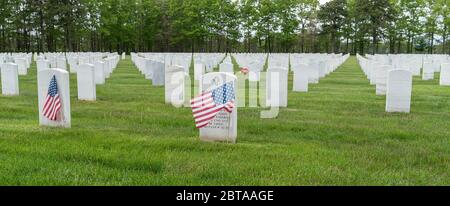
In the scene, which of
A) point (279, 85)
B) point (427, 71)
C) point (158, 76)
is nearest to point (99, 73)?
point (158, 76)

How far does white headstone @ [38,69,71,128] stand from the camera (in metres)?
7.70

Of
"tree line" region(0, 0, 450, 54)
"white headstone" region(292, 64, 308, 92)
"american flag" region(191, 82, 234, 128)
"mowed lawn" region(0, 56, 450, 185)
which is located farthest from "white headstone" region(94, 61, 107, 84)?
"tree line" region(0, 0, 450, 54)

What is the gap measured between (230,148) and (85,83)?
6.10 meters

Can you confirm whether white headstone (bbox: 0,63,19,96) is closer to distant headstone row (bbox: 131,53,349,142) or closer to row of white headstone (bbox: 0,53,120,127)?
row of white headstone (bbox: 0,53,120,127)

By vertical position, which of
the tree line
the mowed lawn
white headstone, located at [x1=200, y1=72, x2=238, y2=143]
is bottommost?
the mowed lawn

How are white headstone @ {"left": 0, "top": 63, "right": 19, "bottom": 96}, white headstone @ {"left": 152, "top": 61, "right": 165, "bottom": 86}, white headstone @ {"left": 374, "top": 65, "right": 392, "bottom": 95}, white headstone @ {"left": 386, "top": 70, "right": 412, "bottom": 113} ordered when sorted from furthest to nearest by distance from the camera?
white headstone @ {"left": 152, "top": 61, "right": 165, "bottom": 86} < white headstone @ {"left": 374, "top": 65, "right": 392, "bottom": 95} < white headstone @ {"left": 0, "top": 63, "right": 19, "bottom": 96} < white headstone @ {"left": 386, "top": 70, "right": 412, "bottom": 113}

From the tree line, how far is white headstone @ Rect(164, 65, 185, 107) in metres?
49.3

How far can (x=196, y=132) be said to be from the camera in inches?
308

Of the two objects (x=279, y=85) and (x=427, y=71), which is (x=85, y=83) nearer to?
(x=279, y=85)

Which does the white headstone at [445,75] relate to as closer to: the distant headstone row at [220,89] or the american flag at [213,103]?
the distant headstone row at [220,89]

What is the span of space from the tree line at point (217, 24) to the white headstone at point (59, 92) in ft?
172

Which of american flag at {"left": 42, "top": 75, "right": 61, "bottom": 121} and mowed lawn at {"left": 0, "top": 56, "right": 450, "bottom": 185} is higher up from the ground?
american flag at {"left": 42, "top": 75, "right": 61, "bottom": 121}
